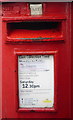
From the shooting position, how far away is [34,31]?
209cm

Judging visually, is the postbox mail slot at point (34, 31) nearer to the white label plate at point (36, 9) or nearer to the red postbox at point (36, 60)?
the red postbox at point (36, 60)

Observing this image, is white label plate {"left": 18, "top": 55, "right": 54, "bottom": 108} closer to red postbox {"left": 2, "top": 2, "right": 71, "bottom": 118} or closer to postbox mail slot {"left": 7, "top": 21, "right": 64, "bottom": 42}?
red postbox {"left": 2, "top": 2, "right": 71, "bottom": 118}

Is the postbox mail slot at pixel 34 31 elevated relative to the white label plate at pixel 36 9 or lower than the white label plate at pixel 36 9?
lower

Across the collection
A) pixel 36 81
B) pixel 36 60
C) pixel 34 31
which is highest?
pixel 34 31

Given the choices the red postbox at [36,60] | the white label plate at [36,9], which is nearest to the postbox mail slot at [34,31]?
the red postbox at [36,60]

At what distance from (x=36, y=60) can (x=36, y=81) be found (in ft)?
0.67

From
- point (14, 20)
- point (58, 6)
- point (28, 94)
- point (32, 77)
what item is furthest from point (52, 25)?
point (28, 94)

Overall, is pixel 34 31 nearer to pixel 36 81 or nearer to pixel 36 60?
pixel 36 60

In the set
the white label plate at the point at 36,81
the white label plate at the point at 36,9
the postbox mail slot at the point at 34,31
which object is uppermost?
the white label plate at the point at 36,9

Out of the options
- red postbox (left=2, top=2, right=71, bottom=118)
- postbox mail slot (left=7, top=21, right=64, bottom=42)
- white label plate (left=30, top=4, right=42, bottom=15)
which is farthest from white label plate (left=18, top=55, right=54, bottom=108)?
white label plate (left=30, top=4, right=42, bottom=15)

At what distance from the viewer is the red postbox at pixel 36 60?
2.02 m

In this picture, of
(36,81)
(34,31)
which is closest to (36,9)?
(34,31)

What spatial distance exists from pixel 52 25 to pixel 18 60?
50cm

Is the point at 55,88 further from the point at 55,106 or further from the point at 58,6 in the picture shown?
the point at 58,6
